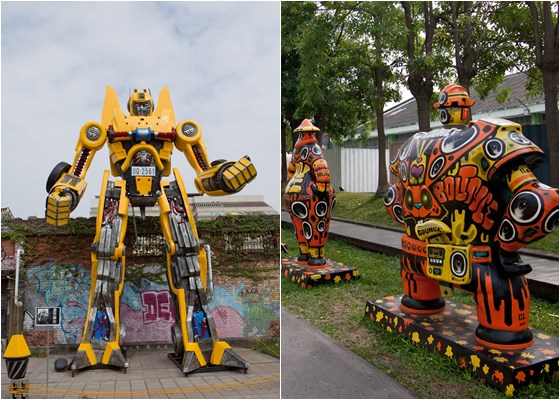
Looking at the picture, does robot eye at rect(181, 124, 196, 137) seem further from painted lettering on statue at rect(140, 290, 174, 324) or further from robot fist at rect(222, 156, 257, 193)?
painted lettering on statue at rect(140, 290, 174, 324)

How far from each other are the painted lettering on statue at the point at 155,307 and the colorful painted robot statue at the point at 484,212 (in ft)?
15.5

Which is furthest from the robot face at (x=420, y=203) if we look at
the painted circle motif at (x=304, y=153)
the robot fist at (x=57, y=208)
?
the robot fist at (x=57, y=208)

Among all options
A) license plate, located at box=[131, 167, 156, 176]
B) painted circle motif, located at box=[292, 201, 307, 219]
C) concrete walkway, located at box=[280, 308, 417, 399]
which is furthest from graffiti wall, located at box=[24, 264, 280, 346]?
concrete walkway, located at box=[280, 308, 417, 399]

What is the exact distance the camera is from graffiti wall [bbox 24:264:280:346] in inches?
305

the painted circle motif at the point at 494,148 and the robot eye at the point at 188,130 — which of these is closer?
the painted circle motif at the point at 494,148

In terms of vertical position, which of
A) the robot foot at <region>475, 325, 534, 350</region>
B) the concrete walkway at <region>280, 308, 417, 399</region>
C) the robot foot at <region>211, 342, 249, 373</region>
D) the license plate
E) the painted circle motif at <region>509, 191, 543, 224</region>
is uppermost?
the license plate

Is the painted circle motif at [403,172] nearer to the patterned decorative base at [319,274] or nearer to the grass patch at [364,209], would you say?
the patterned decorative base at [319,274]

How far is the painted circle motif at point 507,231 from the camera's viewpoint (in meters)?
4.19

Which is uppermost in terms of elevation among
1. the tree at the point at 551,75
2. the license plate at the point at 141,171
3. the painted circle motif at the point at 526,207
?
the tree at the point at 551,75

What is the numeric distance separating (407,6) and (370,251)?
6.07 meters

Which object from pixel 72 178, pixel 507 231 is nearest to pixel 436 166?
pixel 507 231

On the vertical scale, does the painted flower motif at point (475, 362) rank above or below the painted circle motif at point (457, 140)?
below

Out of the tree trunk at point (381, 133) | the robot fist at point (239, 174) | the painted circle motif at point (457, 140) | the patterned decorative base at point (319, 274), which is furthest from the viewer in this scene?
the tree trunk at point (381, 133)

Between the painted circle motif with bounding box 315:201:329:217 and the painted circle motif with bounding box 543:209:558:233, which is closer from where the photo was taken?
the painted circle motif with bounding box 543:209:558:233
